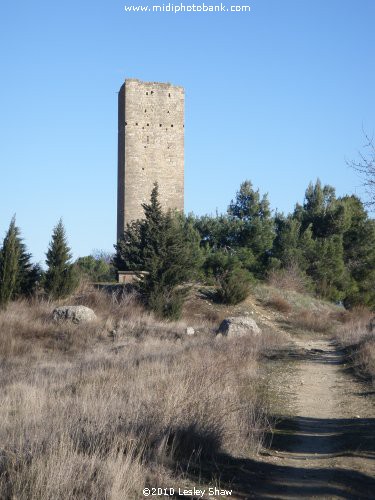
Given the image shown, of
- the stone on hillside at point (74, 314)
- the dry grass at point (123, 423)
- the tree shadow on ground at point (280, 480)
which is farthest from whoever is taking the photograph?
the stone on hillside at point (74, 314)

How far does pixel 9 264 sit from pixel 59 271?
2.28m

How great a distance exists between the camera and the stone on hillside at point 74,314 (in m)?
25.1

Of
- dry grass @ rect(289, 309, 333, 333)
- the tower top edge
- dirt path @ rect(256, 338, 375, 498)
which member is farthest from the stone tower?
dirt path @ rect(256, 338, 375, 498)

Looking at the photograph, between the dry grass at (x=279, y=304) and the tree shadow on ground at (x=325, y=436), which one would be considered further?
the dry grass at (x=279, y=304)

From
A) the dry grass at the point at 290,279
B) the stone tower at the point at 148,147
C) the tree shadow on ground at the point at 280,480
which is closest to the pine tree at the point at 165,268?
the dry grass at the point at 290,279

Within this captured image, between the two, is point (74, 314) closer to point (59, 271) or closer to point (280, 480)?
point (59, 271)

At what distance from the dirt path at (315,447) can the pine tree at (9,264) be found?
16928 mm

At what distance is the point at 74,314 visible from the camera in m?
25.2

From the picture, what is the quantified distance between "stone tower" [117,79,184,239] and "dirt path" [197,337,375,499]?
3358 cm

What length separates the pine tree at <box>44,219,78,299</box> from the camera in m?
29.1

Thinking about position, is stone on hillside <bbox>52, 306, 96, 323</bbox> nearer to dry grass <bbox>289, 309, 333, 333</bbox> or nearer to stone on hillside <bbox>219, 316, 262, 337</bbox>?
stone on hillside <bbox>219, 316, 262, 337</bbox>

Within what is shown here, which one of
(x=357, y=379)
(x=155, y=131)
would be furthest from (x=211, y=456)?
(x=155, y=131)

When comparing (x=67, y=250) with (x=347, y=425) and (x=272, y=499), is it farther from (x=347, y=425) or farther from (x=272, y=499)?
(x=272, y=499)

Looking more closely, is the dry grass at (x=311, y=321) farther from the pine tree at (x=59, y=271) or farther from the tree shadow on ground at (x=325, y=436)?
the tree shadow on ground at (x=325, y=436)
